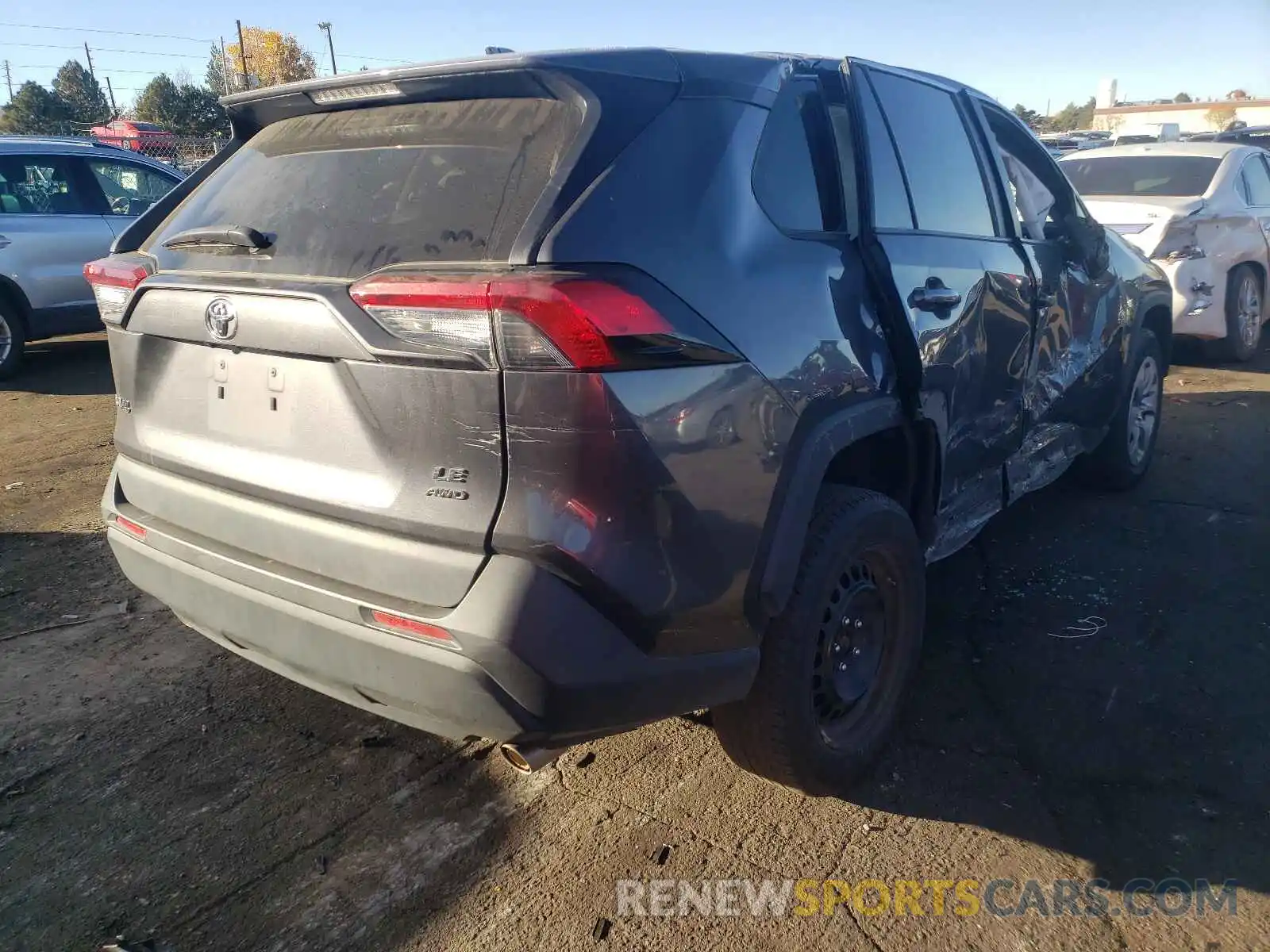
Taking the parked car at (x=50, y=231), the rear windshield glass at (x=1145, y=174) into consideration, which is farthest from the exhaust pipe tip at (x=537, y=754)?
the rear windshield glass at (x=1145, y=174)

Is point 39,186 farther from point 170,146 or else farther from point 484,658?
point 170,146

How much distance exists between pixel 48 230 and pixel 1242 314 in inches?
392

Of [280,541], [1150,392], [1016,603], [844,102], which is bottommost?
[1016,603]

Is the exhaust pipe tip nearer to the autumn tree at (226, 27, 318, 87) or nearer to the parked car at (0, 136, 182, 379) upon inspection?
the parked car at (0, 136, 182, 379)

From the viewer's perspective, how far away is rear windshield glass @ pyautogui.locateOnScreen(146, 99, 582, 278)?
2.15 metres

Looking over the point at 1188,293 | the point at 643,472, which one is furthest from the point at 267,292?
the point at 1188,293

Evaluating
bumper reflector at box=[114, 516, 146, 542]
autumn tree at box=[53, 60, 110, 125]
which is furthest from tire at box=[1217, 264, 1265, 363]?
autumn tree at box=[53, 60, 110, 125]

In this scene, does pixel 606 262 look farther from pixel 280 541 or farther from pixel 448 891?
pixel 448 891

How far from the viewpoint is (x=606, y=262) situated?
6.75ft

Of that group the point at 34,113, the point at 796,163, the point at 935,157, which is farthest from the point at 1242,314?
the point at 34,113

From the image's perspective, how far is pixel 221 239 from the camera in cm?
253

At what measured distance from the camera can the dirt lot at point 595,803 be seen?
7.99 ft

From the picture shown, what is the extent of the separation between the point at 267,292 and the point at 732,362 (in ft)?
3.41
